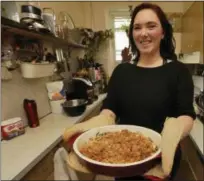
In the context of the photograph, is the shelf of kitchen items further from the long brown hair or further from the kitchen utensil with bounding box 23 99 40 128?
the long brown hair

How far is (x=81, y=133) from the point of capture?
57 cm

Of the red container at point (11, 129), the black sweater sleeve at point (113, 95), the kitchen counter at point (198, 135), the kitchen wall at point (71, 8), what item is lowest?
the kitchen counter at point (198, 135)

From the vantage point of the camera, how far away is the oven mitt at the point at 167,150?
426 mm

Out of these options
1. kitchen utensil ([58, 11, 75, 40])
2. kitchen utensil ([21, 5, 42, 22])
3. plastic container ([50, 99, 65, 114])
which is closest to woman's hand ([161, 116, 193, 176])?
kitchen utensil ([21, 5, 42, 22])

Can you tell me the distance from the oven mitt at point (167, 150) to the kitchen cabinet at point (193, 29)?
1.39 meters

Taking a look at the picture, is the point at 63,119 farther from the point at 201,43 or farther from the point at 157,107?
the point at 201,43

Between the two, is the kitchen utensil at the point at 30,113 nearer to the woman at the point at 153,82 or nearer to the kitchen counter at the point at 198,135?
the woman at the point at 153,82

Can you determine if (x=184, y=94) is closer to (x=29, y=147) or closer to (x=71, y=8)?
(x=29, y=147)

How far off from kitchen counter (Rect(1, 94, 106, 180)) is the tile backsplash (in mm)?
136

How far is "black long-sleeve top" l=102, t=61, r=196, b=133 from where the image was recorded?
1.90 feet

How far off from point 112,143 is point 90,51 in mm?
1932

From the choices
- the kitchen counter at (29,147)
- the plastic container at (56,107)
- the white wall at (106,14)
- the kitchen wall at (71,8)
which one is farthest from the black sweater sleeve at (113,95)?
the white wall at (106,14)

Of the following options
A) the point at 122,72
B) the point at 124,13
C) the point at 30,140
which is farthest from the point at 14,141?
the point at 124,13

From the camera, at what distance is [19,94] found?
1.13m
